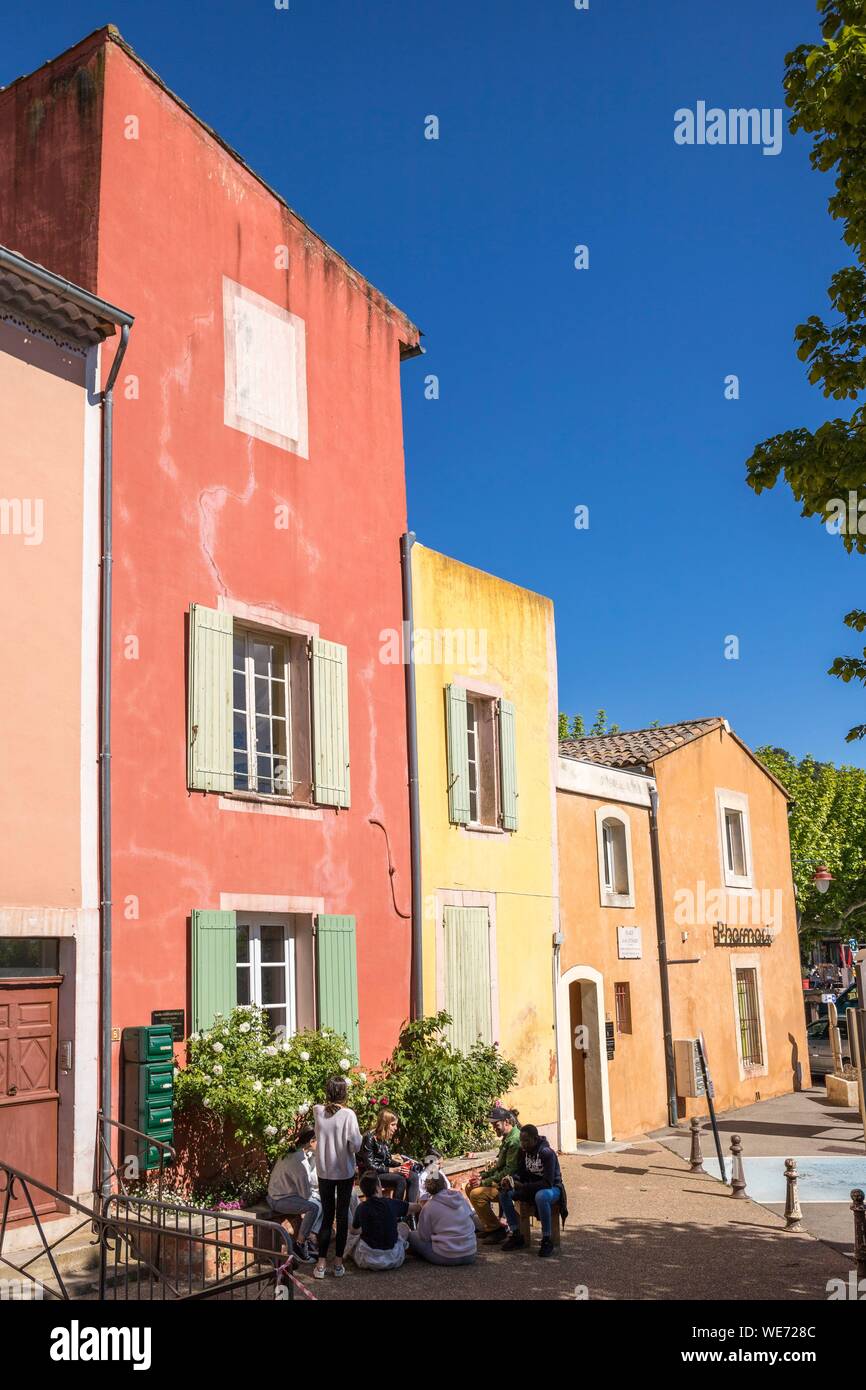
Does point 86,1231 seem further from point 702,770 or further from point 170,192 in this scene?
point 702,770

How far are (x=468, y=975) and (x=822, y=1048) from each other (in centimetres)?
3173

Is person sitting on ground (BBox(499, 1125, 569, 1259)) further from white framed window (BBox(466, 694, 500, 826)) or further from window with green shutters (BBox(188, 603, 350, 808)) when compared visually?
white framed window (BBox(466, 694, 500, 826))

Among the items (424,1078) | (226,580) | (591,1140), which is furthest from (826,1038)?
(226,580)

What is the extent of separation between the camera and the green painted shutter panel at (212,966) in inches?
419

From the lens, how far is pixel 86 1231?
9109mm

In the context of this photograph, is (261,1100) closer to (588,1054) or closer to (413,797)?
(413,797)

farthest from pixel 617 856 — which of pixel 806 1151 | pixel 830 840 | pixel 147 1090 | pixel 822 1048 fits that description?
pixel 822 1048

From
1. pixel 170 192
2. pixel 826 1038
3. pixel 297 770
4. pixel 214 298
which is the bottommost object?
pixel 826 1038

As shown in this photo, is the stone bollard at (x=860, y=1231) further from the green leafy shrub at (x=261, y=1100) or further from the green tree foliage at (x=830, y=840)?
the green tree foliage at (x=830, y=840)

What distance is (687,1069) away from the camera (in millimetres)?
20000

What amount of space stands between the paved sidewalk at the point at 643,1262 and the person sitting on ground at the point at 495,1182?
0.27m

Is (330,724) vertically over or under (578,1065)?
over

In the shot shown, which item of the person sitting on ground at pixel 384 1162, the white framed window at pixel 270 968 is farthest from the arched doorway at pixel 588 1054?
the person sitting on ground at pixel 384 1162
